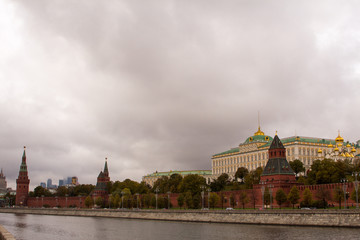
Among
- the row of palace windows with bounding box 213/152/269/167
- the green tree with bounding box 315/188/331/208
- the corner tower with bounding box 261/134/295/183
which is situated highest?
the row of palace windows with bounding box 213/152/269/167

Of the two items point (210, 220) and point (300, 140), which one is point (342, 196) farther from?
point (300, 140)

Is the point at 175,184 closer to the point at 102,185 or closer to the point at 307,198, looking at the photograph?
the point at 102,185

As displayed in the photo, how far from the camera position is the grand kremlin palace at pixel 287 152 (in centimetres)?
12274

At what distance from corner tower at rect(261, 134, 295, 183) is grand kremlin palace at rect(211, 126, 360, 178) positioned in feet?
106

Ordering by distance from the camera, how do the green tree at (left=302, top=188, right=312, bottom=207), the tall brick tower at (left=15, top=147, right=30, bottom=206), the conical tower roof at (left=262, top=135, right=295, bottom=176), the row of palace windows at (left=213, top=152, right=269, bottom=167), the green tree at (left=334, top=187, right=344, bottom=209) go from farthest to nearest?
the tall brick tower at (left=15, top=147, right=30, bottom=206), the row of palace windows at (left=213, top=152, right=269, bottom=167), the conical tower roof at (left=262, top=135, right=295, bottom=176), the green tree at (left=302, top=188, right=312, bottom=207), the green tree at (left=334, top=187, right=344, bottom=209)

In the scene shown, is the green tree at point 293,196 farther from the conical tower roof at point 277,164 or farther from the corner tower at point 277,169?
the conical tower roof at point 277,164

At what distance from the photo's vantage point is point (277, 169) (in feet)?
281

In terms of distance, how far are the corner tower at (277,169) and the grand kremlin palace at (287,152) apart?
32.3 m

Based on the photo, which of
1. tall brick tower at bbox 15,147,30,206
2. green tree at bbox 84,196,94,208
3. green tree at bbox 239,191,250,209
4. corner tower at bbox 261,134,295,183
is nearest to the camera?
corner tower at bbox 261,134,295,183

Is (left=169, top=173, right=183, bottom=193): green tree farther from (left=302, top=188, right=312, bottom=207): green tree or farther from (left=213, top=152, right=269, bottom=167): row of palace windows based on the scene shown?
(left=302, top=188, right=312, bottom=207): green tree

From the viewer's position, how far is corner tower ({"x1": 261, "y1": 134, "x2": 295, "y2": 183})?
8481 centimetres

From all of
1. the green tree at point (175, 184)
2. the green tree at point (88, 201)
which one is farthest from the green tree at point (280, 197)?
the green tree at point (88, 201)

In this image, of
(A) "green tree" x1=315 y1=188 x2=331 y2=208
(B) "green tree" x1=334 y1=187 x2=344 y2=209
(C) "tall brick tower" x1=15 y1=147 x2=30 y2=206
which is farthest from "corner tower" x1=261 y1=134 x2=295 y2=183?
(C) "tall brick tower" x1=15 y1=147 x2=30 y2=206

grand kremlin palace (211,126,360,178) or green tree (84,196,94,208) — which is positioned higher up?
grand kremlin palace (211,126,360,178)
